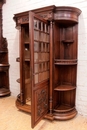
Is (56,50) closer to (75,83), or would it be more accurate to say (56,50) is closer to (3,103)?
(75,83)

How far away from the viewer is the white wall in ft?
7.98

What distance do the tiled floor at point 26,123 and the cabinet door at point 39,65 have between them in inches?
9.0

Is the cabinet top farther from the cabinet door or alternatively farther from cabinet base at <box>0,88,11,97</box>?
cabinet base at <box>0,88,11,97</box>

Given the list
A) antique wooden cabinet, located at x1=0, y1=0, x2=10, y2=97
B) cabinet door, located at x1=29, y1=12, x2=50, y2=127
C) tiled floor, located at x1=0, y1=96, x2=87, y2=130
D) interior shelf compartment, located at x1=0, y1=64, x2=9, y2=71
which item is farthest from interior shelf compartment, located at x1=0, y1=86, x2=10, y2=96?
cabinet door, located at x1=29, y1=12, x2=50, y2=127

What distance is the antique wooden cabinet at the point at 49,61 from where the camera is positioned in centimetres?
196

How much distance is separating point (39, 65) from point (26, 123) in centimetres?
112

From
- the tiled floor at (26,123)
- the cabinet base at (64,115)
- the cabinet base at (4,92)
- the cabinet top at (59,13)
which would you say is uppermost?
the cabinet top at (59,13)

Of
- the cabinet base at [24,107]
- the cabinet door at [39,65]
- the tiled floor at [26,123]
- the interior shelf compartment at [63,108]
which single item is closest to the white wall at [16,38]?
the interior shelf compartment at [63,108]

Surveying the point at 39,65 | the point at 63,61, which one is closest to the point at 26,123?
the point at 39,65

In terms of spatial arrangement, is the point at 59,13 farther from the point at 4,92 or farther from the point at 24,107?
the point at 4,92

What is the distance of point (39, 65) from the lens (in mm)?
2098

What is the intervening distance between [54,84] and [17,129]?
3.36 feet

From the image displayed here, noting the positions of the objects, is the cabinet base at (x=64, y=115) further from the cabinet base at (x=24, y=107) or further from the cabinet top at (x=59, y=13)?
the cabinet top at (x=59, y=13)

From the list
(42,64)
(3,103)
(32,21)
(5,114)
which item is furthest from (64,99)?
(32,21)
